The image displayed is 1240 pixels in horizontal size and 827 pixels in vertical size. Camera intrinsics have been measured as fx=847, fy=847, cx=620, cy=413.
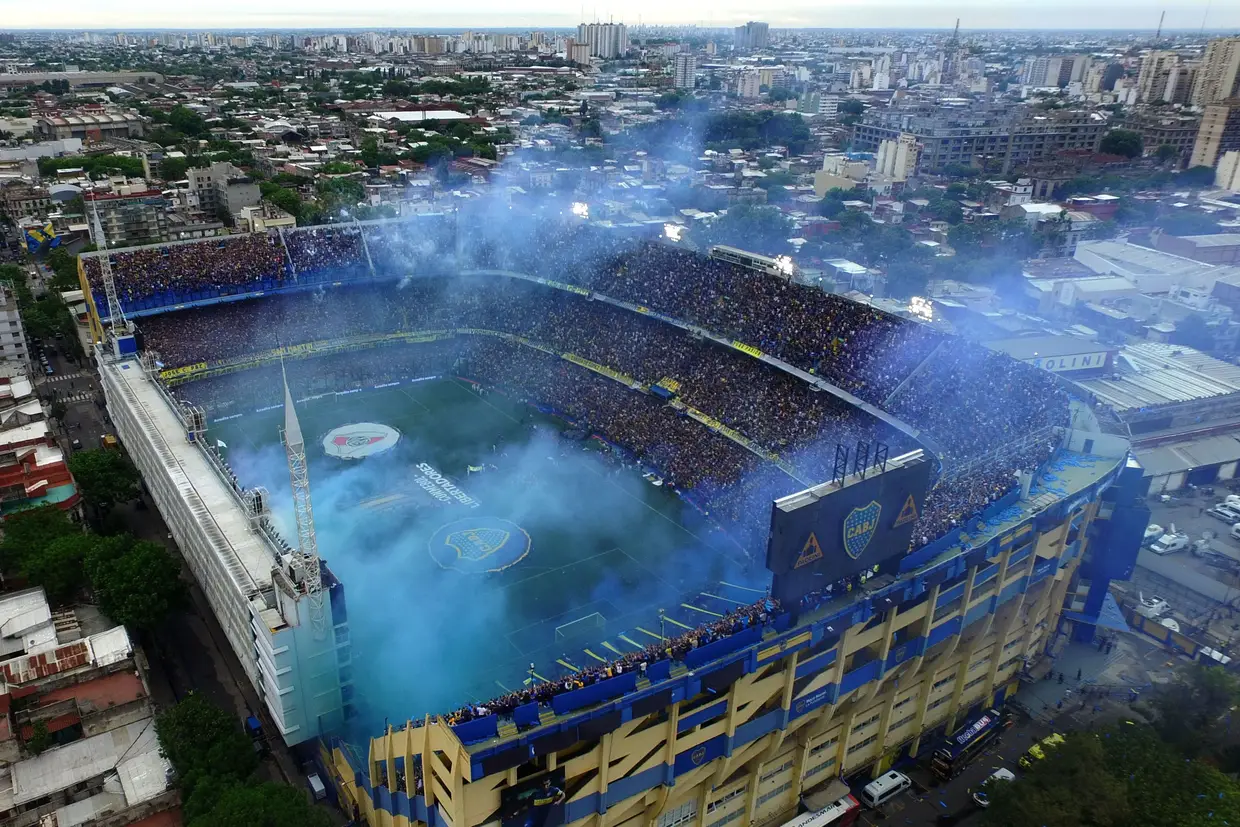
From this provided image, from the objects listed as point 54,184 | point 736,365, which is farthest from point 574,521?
point 54,184

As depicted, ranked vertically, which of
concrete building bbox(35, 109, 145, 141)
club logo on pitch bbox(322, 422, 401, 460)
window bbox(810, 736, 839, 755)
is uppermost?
concrete building bbox(35, 109, 145, 141)

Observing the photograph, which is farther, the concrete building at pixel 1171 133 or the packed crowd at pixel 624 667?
the concrete building at pixel 1171 133

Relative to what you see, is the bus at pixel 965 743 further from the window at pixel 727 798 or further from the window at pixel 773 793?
the window at pixel 727 798

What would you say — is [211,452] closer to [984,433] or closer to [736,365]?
[736,365]

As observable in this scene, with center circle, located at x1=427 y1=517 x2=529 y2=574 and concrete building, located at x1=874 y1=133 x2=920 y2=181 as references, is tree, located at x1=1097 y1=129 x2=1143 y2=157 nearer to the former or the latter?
concrete building, located at x1=874 y1=133 x2=920 y2=181

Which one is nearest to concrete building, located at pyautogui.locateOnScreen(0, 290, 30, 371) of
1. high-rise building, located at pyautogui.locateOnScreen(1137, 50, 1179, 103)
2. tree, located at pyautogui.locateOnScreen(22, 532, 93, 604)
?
tree, located at pyautogui.locateOnScreen(22, 532, 93, 604)

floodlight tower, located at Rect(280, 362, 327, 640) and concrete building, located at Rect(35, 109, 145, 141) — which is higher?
floodlight tower, located at Rect(280, 362, 327, 640)

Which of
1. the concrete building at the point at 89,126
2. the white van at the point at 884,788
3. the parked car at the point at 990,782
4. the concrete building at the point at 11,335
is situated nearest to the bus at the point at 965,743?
the parked car at the point at 990,782
